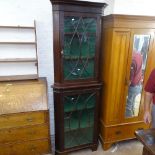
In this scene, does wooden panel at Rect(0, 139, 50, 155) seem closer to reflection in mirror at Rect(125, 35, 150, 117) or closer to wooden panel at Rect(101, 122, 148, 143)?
wooden panel at Rect(101, 122, 148, 143)

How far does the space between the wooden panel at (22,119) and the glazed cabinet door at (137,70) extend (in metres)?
1.14

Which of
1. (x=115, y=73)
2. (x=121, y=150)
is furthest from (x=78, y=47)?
(x=121, y=150)

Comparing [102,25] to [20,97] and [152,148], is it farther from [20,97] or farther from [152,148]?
[152,148]

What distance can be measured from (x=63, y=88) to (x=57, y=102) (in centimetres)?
20

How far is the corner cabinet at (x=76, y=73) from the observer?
1825 mm

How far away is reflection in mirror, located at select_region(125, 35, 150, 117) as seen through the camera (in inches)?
81.4

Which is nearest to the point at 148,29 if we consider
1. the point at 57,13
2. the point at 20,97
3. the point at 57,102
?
the point at 57,13

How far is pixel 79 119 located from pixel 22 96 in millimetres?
823

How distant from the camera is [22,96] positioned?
6.15ft

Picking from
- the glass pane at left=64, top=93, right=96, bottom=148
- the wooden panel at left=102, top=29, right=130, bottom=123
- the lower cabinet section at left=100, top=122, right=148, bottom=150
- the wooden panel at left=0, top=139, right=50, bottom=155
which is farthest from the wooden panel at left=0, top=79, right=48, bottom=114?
the lower cabinet section at left=100, top=122, right=148, bottom=150

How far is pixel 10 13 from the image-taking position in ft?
6.57

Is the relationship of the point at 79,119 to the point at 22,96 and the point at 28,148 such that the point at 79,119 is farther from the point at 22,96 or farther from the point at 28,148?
the point at 22,96

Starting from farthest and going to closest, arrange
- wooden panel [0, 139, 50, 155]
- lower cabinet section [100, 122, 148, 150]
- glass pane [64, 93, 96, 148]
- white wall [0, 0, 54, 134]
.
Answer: lower cabinet section [100, 122, 148, 150], glass pane [64, 93, 96, 148], white wall [0, 0, 54, 134], wooden panel [0, 139, 50, 155]

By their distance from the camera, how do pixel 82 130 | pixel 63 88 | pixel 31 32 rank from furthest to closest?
pixel 82 130, pixel 31 32, pixel 63 88
